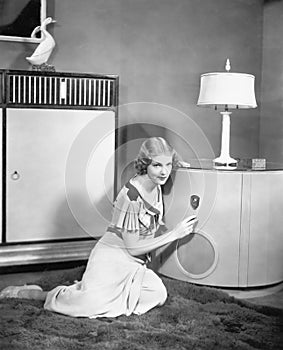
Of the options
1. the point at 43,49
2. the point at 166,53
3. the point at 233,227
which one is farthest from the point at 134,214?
the point at 166,53

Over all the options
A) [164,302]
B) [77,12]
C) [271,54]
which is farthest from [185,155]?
[164,302]

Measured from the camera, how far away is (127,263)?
2566 mm

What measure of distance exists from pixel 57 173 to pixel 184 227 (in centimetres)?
88

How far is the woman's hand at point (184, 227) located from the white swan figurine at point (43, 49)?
1.28 meters

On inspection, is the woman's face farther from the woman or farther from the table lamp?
the table lamp

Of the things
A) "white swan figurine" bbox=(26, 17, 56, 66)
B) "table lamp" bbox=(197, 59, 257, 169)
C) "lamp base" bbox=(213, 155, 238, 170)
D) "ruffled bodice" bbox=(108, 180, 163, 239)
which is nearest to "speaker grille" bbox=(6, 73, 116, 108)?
"white swan figurine" bbox=(26, 17, 56, 66)

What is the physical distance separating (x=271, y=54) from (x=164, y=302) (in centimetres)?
219

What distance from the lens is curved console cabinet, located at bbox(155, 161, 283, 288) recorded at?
2.94 meters

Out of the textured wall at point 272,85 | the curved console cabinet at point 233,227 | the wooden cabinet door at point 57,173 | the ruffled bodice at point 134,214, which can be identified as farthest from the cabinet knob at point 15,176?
the textured wall at point 272,85

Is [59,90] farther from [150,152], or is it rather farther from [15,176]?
[150,152]

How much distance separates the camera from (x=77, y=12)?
3635 mm

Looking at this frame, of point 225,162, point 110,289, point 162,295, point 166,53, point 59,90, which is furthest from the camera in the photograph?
point 166,53

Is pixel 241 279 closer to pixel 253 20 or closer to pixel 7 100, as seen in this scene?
pixel 7 100

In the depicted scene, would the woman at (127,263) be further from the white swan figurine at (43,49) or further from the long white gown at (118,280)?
the white swan figurine at (43,49)
